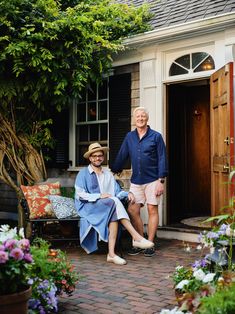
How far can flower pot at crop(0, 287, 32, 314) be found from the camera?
2.55 m

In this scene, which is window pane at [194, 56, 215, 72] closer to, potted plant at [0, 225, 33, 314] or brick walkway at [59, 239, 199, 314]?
brick walkway at [59, 239, 199, 314]

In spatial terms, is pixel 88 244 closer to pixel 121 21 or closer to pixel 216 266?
pixel 216 266

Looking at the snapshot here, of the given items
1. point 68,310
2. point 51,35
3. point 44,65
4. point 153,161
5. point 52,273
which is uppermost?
point 51,35

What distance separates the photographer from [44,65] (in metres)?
6.30

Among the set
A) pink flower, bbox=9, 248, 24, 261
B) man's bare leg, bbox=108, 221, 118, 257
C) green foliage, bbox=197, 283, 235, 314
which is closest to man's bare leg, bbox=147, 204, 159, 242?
man's bare leg, bbox=108, 221, 118, 257

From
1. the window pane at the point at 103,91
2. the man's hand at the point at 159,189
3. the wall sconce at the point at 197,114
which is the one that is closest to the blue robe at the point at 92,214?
the man's hand at the point at 159,189

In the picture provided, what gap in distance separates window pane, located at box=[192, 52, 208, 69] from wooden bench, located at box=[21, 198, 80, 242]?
9.26 ft

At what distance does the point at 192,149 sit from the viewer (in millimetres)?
8195

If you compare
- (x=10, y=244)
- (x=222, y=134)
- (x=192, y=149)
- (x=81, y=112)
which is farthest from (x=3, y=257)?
(x=192, y=149)

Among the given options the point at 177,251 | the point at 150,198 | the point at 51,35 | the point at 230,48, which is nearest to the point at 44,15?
the point at 51,35

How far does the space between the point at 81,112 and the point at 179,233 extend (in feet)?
9.53

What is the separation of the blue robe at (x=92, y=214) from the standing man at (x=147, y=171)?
31 centimetres

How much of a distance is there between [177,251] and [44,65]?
3097mm

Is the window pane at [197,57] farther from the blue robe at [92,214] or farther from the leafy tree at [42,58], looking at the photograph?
the blue robe at [92,214]
